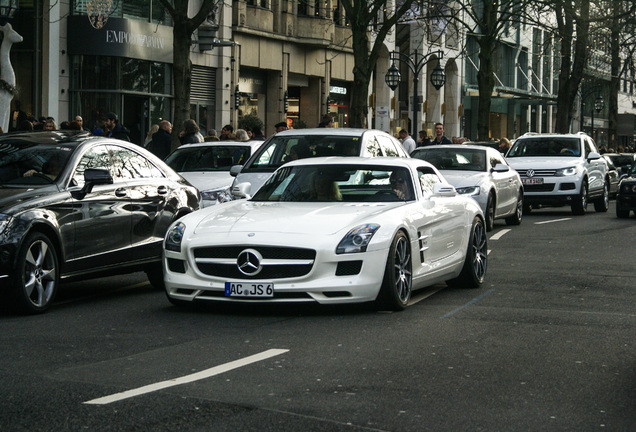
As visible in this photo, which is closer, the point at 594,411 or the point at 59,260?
the point at 594,411

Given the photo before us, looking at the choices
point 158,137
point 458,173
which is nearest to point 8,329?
point 458,173

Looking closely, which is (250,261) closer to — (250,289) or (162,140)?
(250,289)

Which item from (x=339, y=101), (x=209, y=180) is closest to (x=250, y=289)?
(x=209, y=180)

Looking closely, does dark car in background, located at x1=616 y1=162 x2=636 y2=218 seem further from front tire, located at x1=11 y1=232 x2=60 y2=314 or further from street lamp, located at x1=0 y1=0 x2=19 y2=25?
front tire, located at x1=11 y1=232 x2=60 y2=314

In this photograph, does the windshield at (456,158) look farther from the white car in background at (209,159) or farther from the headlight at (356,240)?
the headlight at (356,240)

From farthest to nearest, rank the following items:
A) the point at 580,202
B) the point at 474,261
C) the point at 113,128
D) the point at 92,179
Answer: the point at 580,202 → the point at 113,128 → the point at 474,261 → the point at 92,179

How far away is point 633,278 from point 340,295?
4.82 meters

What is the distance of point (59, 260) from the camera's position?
1021 centimetres

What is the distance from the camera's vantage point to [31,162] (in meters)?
10.7

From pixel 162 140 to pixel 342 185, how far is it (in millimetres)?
12729

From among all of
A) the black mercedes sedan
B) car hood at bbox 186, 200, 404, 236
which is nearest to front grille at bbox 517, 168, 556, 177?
the black mercedes sedan

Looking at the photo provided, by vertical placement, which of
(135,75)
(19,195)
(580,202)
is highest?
(135,75)

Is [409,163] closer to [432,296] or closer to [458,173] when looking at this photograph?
[432,296]

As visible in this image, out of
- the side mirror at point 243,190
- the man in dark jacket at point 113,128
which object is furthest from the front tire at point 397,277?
the man in dark jacket at point 113,128
